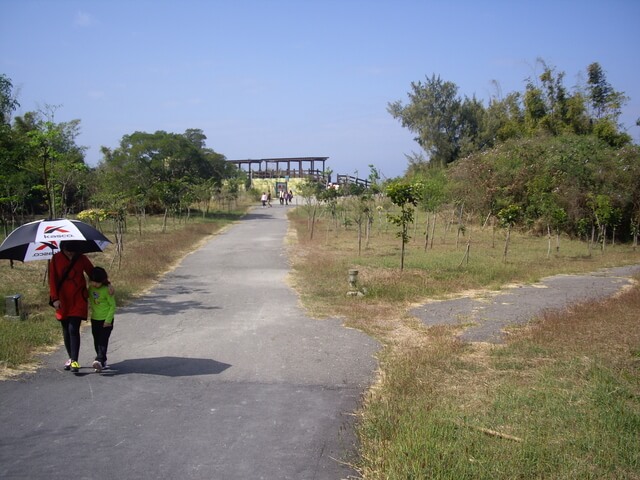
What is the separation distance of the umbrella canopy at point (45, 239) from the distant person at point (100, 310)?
0.79 m

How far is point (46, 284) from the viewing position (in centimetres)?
1160

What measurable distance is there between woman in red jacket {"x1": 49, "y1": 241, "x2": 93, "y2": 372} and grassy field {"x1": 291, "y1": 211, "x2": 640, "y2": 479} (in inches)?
131

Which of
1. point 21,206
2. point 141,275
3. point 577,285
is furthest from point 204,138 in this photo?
point 577,285

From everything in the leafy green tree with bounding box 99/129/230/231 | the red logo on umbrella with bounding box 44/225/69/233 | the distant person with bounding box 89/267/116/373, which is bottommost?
the distant person with bounding box 89/267/116/373

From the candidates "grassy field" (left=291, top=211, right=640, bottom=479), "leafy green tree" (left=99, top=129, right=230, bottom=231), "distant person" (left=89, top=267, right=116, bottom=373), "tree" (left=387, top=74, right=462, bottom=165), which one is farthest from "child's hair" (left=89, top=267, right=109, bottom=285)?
"tree" (left=387, top=74, right=462, bottom=165)

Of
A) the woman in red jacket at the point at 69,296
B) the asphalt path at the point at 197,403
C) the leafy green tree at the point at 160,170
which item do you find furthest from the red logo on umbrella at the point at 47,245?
the leafy green tree at the point at 160,170

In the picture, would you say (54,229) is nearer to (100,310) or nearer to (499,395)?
(100,310)

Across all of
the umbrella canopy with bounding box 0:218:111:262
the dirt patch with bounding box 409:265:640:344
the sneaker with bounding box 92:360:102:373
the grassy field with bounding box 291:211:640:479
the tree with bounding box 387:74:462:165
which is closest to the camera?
the grassy field with bounding box 291:211:640:479

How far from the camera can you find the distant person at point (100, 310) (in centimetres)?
619

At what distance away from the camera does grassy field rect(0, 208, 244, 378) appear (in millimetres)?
6973

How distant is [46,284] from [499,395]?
9.84 meters

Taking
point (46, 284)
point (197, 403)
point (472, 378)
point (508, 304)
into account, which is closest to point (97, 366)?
point (197, 403)

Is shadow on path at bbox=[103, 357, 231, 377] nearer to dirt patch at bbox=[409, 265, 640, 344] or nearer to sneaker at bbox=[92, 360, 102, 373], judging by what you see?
sneaker at bbox=[92, 360, 102, 373]

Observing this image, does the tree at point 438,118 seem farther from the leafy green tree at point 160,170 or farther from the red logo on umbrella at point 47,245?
the red logo on umbrella at point 47,245
